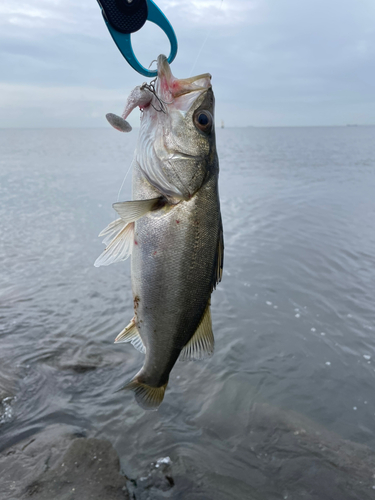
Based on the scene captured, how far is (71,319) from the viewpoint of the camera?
786 centimetres

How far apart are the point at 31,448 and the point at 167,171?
3780 mm

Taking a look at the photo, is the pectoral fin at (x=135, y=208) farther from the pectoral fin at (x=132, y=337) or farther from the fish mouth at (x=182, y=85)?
the pectoral fin at (x=132, y=337)

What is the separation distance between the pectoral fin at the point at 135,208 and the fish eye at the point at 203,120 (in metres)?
0.55

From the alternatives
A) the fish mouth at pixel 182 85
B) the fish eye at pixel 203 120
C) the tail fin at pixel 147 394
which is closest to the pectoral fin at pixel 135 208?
the fish eye at pixel 203 120

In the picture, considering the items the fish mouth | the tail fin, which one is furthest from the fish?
the tail fin

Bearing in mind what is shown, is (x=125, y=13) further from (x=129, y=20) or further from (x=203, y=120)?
(x=203, y=120)

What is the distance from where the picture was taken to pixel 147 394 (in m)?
3.03

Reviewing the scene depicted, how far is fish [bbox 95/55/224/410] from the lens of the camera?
8.39 feet

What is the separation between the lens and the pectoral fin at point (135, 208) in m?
2.48

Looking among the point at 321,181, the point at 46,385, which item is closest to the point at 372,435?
the point at 46,385

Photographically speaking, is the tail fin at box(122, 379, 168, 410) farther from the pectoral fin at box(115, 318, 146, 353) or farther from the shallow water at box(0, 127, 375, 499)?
the shallow water at box(0, 127, 375, 499)

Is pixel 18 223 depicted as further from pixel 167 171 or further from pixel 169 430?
pixel 167 171

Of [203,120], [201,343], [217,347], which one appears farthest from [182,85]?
[217,347]

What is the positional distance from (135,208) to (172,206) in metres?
0.24
